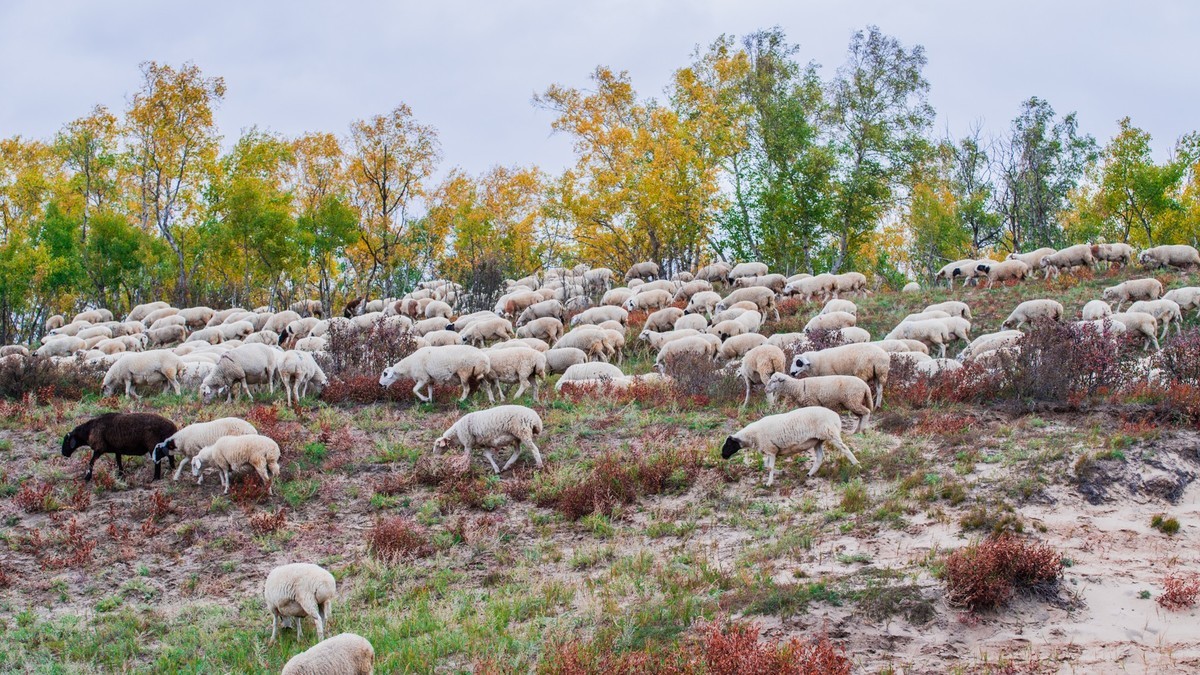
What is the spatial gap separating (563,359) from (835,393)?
27.0 ft

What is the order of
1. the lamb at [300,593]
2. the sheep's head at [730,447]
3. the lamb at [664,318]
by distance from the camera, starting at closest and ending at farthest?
the lamb at [300,593], the sheep's head at [730,447], the lamb at [664,318]

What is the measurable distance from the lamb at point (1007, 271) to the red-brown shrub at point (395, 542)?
21699mm

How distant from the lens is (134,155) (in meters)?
41.8

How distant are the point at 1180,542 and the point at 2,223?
46.7 meters

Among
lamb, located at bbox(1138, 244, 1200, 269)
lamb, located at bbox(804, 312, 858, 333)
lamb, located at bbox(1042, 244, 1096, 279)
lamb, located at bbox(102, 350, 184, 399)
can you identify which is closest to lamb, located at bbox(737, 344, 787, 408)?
lamb, located at bbox(804, 312, 858, 333)

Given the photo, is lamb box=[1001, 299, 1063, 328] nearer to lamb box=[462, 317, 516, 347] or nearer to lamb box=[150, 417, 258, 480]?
lamb box=[462, 317, 516, 347]

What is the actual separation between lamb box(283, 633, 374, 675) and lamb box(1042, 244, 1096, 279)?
1016 inches

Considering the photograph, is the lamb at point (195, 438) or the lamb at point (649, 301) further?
the lamb at point (649, 301)

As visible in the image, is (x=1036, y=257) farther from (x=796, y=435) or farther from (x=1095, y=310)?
(x=796, y=435)

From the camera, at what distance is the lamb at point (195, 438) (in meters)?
13.5

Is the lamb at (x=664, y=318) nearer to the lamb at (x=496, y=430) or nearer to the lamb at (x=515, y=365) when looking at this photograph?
the lamb at (x=515, y=365)

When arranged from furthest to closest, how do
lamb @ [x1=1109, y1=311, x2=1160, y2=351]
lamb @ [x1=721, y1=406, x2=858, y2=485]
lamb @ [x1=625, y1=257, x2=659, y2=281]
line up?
1. lamb @ [x1=625, y1=257, x2=659, y2=281]
2. lamb @ [x1=1109, y1=311, x2=1160, y2=351]
3. lamb @ [x1=721, y1=406, x2=858, y2=485]

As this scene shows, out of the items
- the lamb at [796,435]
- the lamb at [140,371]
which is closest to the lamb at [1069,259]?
the lamb at [796,435]

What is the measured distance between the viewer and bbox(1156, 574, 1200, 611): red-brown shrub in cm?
829
